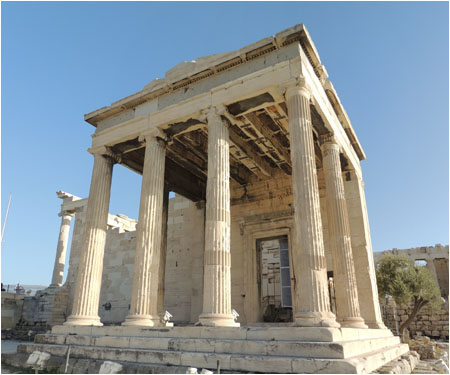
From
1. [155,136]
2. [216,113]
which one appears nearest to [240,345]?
[216,113]

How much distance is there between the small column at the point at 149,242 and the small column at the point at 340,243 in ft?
18.4

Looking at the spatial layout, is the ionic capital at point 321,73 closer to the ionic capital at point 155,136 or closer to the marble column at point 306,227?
the marble column at point 306,227

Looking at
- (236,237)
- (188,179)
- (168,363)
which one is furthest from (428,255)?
(168,363)

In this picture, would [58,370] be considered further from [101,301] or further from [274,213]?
[101,301]

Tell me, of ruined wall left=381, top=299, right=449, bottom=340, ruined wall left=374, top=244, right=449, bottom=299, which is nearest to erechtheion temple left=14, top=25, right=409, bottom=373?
ruined wall left=381, top=299, right=449, bottom=340

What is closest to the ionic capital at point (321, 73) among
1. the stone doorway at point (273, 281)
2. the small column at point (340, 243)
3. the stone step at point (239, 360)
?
the small column at point (340, 243)

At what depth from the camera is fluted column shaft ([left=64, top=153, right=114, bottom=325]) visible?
10.6 meters

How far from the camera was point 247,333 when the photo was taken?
7004 millimetres

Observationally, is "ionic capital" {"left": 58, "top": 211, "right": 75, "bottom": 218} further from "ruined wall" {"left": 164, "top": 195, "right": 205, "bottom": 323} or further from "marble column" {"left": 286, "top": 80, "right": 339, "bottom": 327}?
"marble column" {"left": 286, "top": 80, "right": 339, "bottom": 327}

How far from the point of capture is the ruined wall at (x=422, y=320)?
69.8ft

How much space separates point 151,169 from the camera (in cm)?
1126

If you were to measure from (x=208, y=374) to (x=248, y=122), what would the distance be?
8.67m

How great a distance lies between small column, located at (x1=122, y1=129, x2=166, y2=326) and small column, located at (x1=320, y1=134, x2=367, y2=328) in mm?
5597

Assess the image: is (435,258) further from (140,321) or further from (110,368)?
(110,368)
